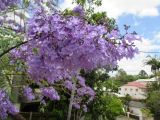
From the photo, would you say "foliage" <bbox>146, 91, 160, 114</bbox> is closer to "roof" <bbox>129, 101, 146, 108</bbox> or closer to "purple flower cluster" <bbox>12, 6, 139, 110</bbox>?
"roof" <bbox>129, 101, 146, 108</bbox>

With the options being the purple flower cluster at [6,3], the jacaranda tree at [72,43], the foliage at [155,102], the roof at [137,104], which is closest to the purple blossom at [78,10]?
the jacaranda tree at [72,43]

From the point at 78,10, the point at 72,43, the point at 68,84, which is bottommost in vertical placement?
the point at 68,84

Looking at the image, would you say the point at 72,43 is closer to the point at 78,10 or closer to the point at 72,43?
the point at 72,43

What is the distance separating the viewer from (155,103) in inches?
1838

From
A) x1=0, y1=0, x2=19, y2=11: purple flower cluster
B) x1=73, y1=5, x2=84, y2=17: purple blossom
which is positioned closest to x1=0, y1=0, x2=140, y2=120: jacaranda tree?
x1=73, y1=5, x2=84, y2=17: purple blossom

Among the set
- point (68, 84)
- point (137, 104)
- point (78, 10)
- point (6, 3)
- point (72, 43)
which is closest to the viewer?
point (72, 43)

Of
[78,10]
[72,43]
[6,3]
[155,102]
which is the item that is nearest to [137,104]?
[155,102]

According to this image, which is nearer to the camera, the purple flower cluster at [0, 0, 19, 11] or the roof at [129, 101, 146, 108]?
the purple flower cluster at [0, 0, 19, 11]

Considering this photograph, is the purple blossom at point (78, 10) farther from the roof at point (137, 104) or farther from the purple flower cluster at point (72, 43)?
the roof at point (137, 104)

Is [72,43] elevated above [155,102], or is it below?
below

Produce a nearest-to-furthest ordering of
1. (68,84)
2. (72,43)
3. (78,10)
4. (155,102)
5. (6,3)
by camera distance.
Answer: (72,43) → (78,10) → (6,3) → (68,84) → (155,102)

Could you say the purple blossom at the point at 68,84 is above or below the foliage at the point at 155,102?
below

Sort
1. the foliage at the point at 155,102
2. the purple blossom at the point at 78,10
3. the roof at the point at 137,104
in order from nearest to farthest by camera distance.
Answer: the purple blossom at the point at 78,10 < the foliage at the point at 155,102 < the roof at the point at 137,104

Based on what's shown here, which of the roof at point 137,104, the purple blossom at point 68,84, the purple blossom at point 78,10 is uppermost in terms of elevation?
the roof at point 137,104
